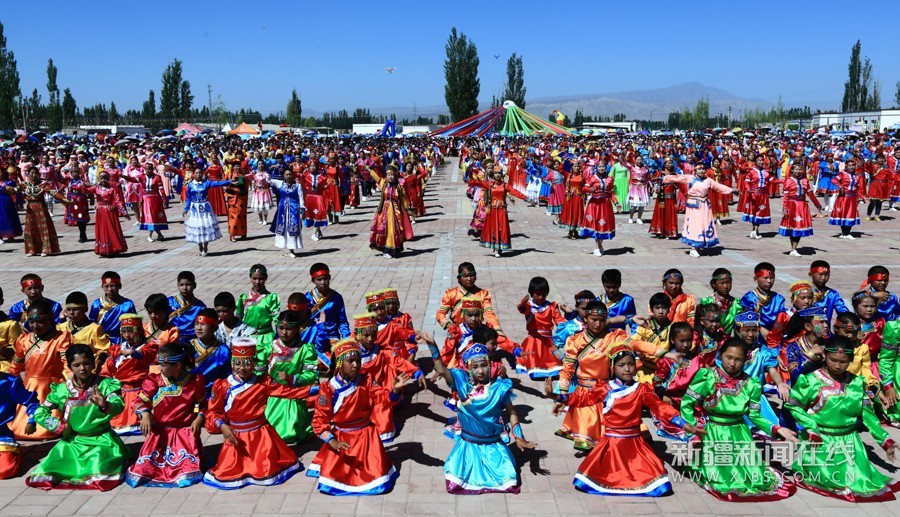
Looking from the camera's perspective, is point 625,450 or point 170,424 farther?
point 170,424

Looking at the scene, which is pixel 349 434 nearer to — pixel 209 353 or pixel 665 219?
pixel 209 353

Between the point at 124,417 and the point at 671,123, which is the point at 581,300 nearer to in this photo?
the point at 124,417

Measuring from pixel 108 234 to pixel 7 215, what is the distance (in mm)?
3883

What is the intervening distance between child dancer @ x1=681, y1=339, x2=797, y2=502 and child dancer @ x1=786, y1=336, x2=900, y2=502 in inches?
10.0

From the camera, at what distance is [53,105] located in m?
66.3

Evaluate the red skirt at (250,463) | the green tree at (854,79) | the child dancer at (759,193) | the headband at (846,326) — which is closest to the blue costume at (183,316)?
the red skirt at (250,463)

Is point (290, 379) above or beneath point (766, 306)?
beneath

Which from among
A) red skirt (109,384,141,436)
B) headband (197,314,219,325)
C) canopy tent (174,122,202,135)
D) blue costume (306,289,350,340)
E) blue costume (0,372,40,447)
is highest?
canopy tent (174,122,202,135)

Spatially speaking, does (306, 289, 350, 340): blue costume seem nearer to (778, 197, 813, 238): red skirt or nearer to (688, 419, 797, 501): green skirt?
(688, 419, 797, 501): green skirt

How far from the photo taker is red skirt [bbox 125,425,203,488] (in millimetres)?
5098

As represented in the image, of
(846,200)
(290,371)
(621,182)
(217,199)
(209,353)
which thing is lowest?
(290,371)

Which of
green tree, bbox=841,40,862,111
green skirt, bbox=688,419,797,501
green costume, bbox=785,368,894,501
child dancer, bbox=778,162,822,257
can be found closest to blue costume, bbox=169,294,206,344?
green skirt, bbox=688,419,797,501

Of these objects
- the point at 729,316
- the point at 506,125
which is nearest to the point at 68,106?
the point at 506,125

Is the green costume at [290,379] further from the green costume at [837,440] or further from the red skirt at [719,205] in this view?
the red skirt at [719,205]
